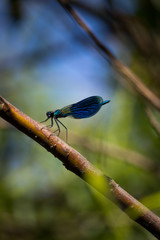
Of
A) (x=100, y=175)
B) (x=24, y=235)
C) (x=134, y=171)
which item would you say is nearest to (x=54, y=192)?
(x=24, y=235)

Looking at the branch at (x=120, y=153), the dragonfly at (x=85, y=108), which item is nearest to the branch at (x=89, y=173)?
the dragonfly at (x=85, y=108)

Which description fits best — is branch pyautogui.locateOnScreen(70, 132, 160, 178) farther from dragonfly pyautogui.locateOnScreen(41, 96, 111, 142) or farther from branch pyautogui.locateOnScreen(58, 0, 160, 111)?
branch pyautogui.locateOnScreen(58, 0, 160, 111)

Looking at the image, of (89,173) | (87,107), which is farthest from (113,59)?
(89,173)

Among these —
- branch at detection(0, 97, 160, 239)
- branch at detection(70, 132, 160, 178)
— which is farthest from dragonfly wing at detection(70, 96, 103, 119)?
branch at detection(0, 97, 160, 239)

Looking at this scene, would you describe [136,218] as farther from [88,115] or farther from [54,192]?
[54,192]

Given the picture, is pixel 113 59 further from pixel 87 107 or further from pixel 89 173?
pixel 89 173
